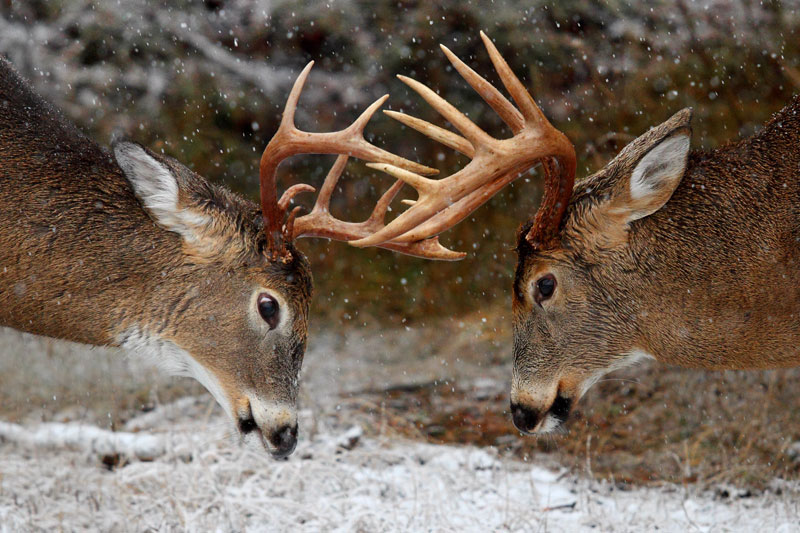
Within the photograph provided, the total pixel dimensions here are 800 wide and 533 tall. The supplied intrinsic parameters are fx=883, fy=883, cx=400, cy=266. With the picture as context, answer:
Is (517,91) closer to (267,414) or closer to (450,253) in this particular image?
(450,253)

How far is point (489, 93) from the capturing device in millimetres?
3740

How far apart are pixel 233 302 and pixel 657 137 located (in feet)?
6.81

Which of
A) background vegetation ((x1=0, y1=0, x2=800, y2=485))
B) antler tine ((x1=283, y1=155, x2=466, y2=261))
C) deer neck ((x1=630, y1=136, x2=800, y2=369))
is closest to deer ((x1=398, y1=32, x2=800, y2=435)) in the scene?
deer neck ((x1=630, y1=136, x2=800, y2=369))

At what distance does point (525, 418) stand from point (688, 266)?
3.38 feet

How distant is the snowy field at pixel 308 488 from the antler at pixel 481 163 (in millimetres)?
1529

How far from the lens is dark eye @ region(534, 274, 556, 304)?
13.4 ft

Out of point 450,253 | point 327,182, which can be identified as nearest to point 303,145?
point 327,182

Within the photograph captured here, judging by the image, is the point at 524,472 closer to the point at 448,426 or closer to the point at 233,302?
the point at 448,426

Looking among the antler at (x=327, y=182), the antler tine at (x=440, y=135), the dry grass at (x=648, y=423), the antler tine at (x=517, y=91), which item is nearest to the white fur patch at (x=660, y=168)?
the antler tine at (x=517, y=91)

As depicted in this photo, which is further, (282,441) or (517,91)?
(282,441)

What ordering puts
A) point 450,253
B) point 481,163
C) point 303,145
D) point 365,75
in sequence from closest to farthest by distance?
point 481,163 → point 303,145 → point 450,253 → point 365,75

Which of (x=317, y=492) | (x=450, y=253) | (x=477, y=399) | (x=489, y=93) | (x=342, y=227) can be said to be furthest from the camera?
(x=477, y=399)

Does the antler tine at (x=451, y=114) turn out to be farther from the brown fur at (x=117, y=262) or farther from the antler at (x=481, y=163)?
the brown fur at (x=117, y=262)

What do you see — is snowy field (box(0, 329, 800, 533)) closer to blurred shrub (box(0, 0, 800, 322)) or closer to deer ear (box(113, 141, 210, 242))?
deer ear (box(113, 141, 210, 242))
